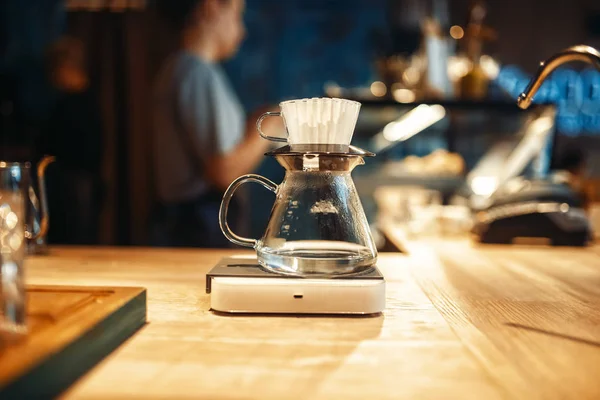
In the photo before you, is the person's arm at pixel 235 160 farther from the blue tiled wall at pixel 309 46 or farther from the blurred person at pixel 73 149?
the blurred person at pixel 73 149

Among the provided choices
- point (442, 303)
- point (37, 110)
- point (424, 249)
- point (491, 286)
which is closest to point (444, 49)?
point (424, 249)

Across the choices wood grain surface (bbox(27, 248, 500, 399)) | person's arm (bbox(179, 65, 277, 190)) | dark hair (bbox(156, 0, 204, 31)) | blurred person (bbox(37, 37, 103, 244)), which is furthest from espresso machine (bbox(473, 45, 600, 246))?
blurred person (bbox(37, 37, 103, 244))

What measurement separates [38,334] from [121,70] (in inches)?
153

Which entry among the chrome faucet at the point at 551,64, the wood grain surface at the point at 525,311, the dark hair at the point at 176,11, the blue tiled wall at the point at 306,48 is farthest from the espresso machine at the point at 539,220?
the dark hair at the point at 176,11

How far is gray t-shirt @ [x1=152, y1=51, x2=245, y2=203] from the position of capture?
3803 millimetres

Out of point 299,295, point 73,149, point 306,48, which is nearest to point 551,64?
point 299,295

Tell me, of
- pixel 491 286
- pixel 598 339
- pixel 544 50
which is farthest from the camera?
pixel 544 50

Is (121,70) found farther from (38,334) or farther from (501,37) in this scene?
(38,334)

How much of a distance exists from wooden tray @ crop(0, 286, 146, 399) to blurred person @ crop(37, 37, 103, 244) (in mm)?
3517

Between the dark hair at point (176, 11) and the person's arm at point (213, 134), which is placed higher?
the dark hair at point (176, 11)

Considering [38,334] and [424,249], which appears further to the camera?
[424,249]

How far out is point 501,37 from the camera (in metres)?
4.82

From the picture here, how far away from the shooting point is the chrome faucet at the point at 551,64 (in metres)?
1.06

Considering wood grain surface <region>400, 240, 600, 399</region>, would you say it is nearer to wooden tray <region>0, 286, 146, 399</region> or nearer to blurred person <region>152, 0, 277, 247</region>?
wooden tray <region>0, 286, 146, 399</region>
